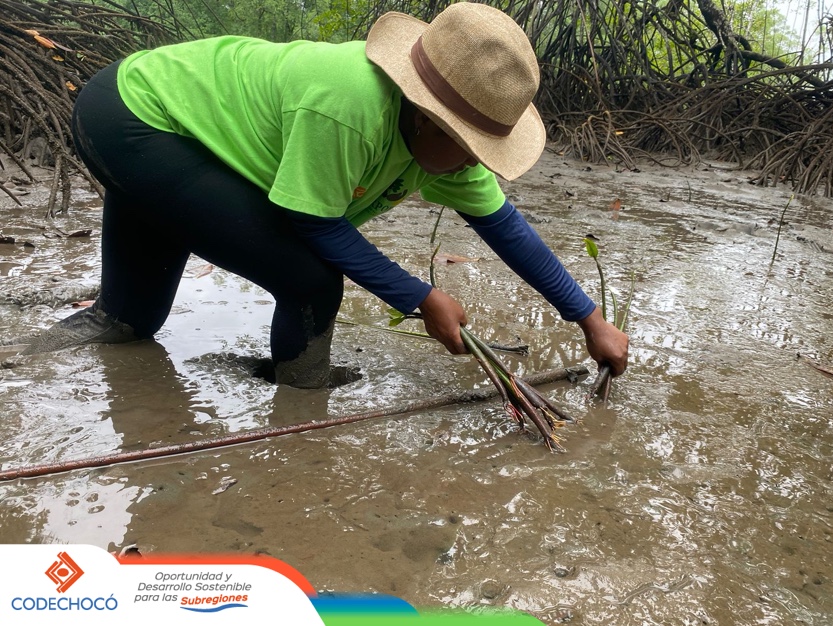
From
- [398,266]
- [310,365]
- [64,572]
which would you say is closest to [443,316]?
[398,266]

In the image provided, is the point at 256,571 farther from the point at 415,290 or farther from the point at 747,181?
the point at 747,181

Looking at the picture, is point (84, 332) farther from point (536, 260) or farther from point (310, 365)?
point (536, 260)

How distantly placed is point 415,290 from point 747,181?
16.6 feet

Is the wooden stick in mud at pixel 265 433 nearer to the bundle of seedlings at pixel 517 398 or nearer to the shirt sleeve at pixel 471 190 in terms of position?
the bundle of seedlings at pixel 517 398

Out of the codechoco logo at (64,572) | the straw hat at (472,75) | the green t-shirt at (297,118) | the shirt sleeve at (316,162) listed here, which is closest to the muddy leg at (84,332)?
the green t-shirt at (297,118)

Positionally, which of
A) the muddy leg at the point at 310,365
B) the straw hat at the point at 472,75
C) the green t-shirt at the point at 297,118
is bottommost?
the muddy leg at the point at 310,365

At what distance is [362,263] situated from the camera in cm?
154

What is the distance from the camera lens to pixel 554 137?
23.1 feet

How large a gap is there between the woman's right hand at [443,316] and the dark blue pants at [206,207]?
0.75 ft

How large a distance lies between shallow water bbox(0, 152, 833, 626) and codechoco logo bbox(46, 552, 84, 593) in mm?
449

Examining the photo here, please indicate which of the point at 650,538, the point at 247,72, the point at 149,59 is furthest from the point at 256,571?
the point at 149,59

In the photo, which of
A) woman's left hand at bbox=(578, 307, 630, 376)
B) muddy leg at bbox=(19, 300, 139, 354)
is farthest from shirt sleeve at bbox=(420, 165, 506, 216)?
muddy leg at bbox=(19, 300, 139, 354)

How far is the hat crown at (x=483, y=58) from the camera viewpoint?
1.31m

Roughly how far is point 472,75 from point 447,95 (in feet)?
0.19
